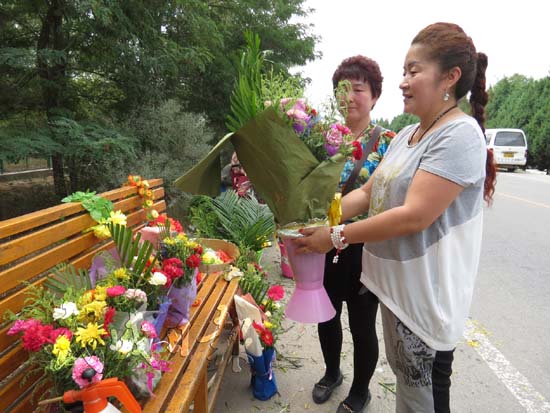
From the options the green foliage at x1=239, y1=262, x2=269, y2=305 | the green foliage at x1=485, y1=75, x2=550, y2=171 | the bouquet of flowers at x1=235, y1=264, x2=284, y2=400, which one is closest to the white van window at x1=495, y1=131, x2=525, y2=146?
the green foliage at x1=485, y1=75, x2=550, y2=171

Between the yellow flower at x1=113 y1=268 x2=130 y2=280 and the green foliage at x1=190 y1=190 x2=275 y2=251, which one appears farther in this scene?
the green foliage at x1=190 y1=190 x2=275 y2=251

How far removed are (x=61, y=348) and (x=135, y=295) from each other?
329mm

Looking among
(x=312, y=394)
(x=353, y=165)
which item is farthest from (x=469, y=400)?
(x=353, y=165)

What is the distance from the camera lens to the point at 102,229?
203 centimetres

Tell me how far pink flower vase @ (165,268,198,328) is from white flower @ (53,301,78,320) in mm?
561

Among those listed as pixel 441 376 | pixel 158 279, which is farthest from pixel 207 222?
pixel 441 376

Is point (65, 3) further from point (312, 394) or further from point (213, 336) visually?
point (312, 394)

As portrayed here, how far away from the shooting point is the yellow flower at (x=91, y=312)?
1310 millimetres

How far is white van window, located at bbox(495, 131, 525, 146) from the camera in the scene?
17.8 m

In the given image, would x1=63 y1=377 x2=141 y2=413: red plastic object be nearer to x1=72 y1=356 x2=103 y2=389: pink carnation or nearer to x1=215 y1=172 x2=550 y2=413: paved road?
x1=72 y1=356 x2=103 y2=389: pink carnation

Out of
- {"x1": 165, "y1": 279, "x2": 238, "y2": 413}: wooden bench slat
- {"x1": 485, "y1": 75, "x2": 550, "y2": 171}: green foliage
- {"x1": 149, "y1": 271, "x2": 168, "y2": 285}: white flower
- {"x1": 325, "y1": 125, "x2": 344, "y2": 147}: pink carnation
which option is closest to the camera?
{"x1": 165, "y1": 279, "x2": 238, "y2": 413}: wooden bench slat

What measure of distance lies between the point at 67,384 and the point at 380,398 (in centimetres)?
186

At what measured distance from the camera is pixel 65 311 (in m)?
1.29

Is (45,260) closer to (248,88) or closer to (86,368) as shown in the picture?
(86,368)
